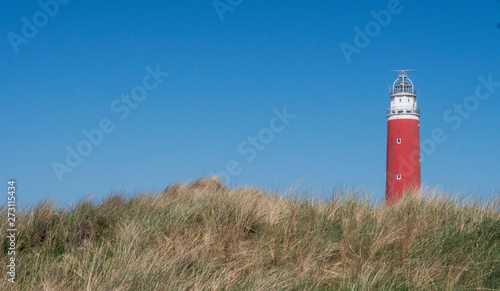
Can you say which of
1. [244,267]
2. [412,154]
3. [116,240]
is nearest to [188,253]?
[244,267]

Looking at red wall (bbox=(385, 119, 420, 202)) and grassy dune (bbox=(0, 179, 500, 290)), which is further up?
red wall (bbox=(385, 119, 420, 202))

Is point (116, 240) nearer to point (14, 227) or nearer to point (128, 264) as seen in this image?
point (128, 264)

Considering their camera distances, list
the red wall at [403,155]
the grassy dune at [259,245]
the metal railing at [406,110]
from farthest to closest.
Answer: the metal railing at [406,110]
the red wall at [403,155]
the grassy dune at [259,245]

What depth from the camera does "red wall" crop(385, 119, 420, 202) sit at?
2312 centimetres

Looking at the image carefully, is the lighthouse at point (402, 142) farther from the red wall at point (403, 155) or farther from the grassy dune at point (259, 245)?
the grassy dune at point (259, 245)

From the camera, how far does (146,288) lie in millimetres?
4039

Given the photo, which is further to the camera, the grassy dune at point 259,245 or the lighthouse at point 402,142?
the lighthouse at point 402,142

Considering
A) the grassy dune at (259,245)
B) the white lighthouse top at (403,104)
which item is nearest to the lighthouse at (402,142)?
the white lighthouse top at (403,104)

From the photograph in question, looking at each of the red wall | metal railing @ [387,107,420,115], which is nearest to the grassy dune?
the red wall

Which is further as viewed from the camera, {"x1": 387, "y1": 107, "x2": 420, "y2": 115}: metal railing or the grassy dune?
{"x1": 387, "y1": 107, "x2": 420, "y2": 115}: metal railing

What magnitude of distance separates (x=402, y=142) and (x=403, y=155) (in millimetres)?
779

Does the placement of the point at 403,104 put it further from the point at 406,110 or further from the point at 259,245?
the point at 259,245

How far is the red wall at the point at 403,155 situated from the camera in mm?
23125

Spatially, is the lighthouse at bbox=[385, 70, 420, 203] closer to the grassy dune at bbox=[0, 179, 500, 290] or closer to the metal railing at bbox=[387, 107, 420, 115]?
the metal railing at bbox=[387, 107, 420, 115]
